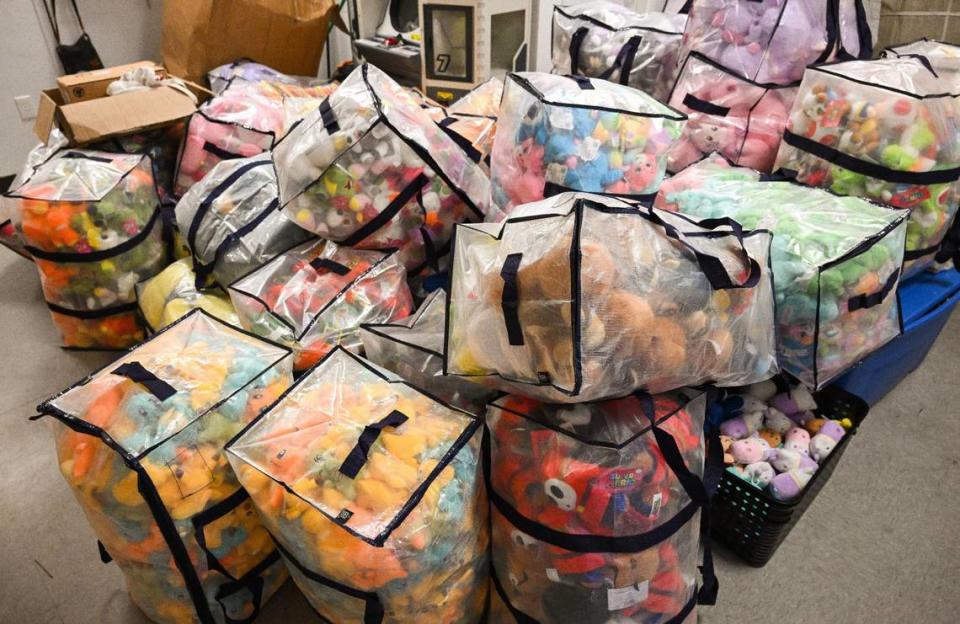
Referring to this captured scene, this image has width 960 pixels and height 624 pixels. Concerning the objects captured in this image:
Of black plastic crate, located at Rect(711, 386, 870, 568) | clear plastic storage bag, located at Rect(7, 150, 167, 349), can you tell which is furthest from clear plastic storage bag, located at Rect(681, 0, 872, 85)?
clear plastic storage bag, located at Rect(7, 150, 167, 349)

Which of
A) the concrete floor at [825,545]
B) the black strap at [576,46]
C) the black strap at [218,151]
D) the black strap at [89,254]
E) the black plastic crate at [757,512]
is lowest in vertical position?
the concrete floor at [825,545]

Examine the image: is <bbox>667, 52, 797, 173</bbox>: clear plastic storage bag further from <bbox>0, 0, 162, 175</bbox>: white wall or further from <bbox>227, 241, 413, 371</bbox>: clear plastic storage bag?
<bbox>0, 0, 162, 175</bbox>: white wall

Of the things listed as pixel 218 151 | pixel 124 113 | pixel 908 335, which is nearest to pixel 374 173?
pixel 218 151

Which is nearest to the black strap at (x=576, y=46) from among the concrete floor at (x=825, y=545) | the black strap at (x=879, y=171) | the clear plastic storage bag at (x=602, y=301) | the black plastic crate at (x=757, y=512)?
the black strap at (x=879, y=171)

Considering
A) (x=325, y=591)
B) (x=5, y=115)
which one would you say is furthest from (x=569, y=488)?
(x=5, y=115)

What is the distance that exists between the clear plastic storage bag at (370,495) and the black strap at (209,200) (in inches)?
32.3

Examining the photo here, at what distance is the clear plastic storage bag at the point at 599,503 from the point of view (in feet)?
3.51

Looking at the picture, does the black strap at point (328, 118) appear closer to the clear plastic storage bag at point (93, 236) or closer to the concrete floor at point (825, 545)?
the clear plastic storage bag at point (93, 236)

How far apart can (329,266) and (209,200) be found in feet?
1.50

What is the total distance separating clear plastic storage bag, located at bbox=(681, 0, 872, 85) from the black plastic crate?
0.92 metres

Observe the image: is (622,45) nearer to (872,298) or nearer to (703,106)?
(703,106)

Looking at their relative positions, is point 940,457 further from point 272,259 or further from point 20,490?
point 20,490

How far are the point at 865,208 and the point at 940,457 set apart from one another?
0.78 m

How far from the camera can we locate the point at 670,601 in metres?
1.16
